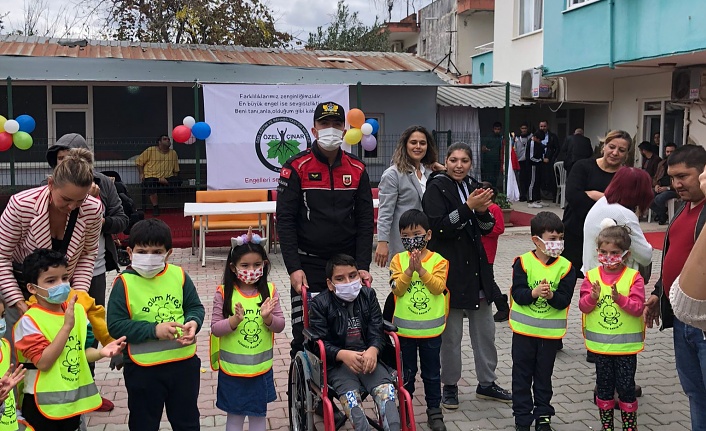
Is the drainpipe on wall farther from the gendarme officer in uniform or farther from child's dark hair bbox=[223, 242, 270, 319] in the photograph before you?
child's dark hair bbox=[223, 242, 270, 319]

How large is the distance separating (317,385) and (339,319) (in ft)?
1.28

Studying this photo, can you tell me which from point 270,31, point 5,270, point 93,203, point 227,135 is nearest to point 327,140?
point 93,203

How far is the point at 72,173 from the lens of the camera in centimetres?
359

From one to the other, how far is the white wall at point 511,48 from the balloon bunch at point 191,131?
9351 mm

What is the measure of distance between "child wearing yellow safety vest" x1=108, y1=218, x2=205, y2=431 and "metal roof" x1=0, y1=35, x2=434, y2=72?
11.1 meters

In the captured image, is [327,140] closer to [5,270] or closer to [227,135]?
[5,270]

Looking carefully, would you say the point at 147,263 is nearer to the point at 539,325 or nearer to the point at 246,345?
the point at 246,345

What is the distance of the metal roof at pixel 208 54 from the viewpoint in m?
14.8

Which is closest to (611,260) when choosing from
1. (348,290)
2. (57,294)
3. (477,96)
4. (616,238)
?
(616,238)

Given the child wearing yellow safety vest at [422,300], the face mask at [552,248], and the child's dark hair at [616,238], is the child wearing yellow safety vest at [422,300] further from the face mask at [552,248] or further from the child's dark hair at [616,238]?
the child's dark hair at [616,238]

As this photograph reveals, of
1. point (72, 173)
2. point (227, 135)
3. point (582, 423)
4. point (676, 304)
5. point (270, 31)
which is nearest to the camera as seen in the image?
point (676, 304)

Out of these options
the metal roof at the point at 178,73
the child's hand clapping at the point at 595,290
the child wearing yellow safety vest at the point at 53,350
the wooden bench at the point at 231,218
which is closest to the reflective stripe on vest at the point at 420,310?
the child's hand clapping at the point at 595,290

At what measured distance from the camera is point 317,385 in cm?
392

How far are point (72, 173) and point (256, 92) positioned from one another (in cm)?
881
